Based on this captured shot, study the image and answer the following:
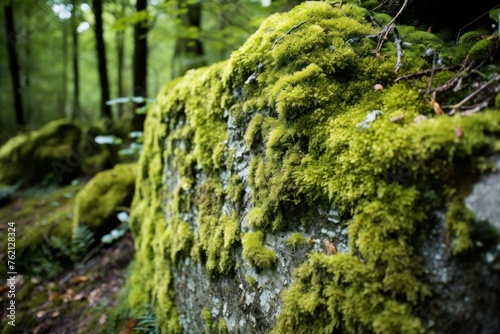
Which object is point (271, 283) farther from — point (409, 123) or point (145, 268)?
point (145, 268)

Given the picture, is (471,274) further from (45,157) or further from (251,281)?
(45,157)

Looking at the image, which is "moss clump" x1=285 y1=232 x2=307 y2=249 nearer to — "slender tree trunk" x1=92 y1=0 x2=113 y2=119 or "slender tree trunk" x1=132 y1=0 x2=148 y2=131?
"slender tree trunk" x1=132 y1=0 x2=148 y2=131

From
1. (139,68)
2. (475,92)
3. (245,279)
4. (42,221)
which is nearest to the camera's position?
(475,92)

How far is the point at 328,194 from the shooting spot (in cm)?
171

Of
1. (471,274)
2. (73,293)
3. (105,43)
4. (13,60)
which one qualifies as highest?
(105,43)

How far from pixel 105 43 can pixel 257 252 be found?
1350cm

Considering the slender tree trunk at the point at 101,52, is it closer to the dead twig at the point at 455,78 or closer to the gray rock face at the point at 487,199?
the dead twig at the point at 455,78

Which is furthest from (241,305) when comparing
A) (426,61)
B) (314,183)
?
(426,61)

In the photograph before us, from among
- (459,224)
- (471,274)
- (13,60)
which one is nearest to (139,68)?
(13,60)

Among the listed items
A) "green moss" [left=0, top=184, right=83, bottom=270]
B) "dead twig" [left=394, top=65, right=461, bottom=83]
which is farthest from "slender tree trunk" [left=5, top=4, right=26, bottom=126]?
"dead twig" [left=394, top=65, right=461, bottom=83]

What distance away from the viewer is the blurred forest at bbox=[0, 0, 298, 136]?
19.3ft

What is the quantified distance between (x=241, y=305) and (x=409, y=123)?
5.67 feet

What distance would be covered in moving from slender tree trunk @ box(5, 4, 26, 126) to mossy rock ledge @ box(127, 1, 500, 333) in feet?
31.9

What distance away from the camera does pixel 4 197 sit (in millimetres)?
7324
